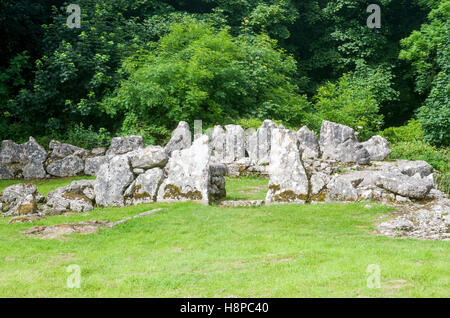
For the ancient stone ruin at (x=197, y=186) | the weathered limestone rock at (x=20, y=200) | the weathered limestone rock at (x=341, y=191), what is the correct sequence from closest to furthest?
the weathered limestone rock at (x=20, y=200)
the ancient stone ruin at (x=197, y=186)
the weathered limestone rock at (x=341, y=191)

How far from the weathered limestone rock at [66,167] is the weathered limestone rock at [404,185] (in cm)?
1382

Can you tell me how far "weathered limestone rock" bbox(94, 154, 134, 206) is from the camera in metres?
16.5

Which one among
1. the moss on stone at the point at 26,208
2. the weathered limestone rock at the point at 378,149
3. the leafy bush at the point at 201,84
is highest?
the leafy bush at the point at 201,84

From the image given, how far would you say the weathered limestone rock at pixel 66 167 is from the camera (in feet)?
76.3

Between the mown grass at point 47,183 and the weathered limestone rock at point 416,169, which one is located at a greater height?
the weathered limestone rock at point 416,169

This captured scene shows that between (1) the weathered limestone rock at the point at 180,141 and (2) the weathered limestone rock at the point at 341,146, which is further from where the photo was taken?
(2) the weathered limestone rock at the point at 341,146

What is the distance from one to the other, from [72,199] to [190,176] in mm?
3815

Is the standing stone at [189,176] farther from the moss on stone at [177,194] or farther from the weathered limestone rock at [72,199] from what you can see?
the weathered limestone rock at [72,199]

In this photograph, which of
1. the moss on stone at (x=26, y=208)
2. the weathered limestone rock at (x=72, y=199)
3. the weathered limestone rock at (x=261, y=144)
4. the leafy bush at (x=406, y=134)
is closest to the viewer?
the moss on stone at (x=26, y=208)

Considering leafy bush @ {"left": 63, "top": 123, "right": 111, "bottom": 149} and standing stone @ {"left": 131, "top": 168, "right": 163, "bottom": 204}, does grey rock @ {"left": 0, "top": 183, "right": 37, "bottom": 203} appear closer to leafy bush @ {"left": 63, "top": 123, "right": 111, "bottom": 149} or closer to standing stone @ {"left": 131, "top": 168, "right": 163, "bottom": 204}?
standing stone @ {"left": 131, "top": 168, "right": 163, "bottom": 204}

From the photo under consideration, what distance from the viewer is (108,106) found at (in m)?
28.5

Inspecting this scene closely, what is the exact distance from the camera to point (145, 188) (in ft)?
54.5

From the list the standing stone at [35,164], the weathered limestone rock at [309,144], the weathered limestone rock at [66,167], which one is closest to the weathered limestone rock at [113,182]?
the weathered limestone rock at [66,167]
